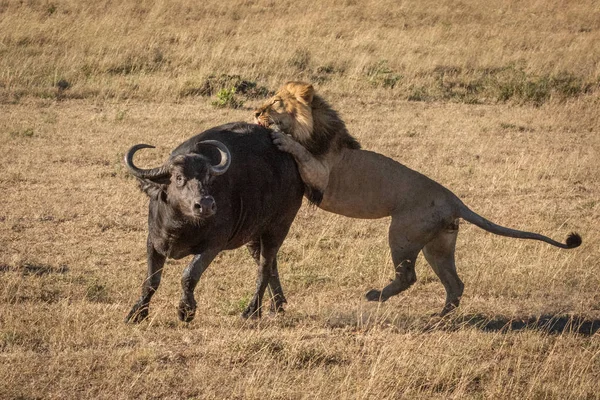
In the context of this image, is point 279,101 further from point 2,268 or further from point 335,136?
point 2,268

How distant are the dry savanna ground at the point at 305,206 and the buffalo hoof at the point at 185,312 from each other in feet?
0.31

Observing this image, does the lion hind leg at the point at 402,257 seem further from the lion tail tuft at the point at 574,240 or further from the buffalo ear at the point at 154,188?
the buffalo ear at the point at 154,188

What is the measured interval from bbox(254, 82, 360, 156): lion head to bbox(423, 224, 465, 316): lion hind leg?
994 millimetres

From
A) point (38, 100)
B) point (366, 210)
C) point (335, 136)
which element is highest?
point (335, 136)

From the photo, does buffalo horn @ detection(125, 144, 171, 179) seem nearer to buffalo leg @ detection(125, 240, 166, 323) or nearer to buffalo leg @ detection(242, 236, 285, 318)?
buffalo leg @ detection(125, 240, 166, 323)

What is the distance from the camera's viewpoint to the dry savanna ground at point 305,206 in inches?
213

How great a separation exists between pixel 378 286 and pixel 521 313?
43.7 inches

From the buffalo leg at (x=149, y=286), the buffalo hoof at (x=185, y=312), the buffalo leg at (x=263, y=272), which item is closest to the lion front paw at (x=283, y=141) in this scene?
the buffalo leg at (x=263, y=272)

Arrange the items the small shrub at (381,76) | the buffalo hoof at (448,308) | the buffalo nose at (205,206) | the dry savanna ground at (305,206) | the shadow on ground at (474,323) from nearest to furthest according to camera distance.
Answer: the dry savanna ground at (305,206)
the buffalo nose at (205,206)
the shadow on ground at (474,323)
the buffalo hoof at (448,308)
the small shrub at (381,76)

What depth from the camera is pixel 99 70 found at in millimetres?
14703

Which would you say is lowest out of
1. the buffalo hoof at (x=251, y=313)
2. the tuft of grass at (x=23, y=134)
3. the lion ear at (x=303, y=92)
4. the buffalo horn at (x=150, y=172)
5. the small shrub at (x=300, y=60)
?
the tuft of grass at (x=23, y=134)

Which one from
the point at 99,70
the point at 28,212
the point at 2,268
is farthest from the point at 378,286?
the point at 99,70

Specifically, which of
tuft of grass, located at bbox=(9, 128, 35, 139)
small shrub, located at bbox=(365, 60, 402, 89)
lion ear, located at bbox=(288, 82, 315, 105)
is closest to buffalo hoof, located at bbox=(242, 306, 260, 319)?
lion ear, located at bbox=(288, 82, 315, 105)

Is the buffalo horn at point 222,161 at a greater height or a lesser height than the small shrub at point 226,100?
greater
